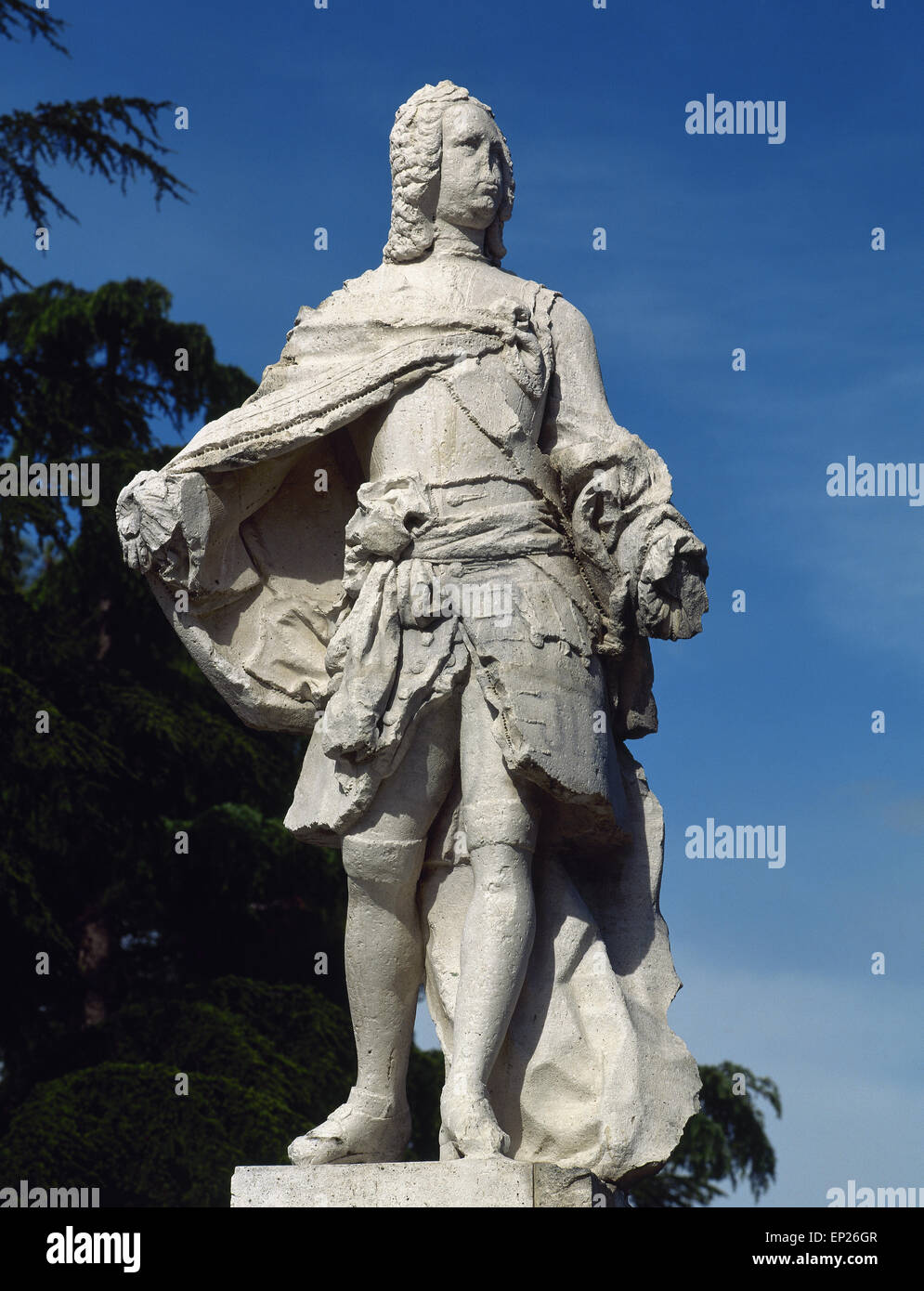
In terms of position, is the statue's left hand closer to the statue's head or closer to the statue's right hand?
the statue's head

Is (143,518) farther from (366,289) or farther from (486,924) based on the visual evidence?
(486,924)

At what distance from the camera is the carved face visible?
773cm

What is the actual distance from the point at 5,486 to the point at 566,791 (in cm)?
1112

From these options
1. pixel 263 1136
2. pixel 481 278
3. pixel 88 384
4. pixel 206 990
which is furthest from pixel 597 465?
pixel 88 384

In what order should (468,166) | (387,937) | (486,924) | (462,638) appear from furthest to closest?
1. (468,166)
2. (387,937)
3. (462,638)
4. (486,924)

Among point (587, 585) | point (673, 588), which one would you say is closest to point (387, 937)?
point (587, 585)

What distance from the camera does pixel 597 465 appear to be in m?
7.52

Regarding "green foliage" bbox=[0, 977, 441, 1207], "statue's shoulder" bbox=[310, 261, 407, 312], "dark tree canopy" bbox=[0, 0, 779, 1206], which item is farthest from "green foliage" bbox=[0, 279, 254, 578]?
"statue's shoulder" bbox=[310, 261, 407, 312]

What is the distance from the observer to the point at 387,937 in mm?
7434

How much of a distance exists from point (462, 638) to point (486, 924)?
0.94 meters

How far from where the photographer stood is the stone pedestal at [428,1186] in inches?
266
